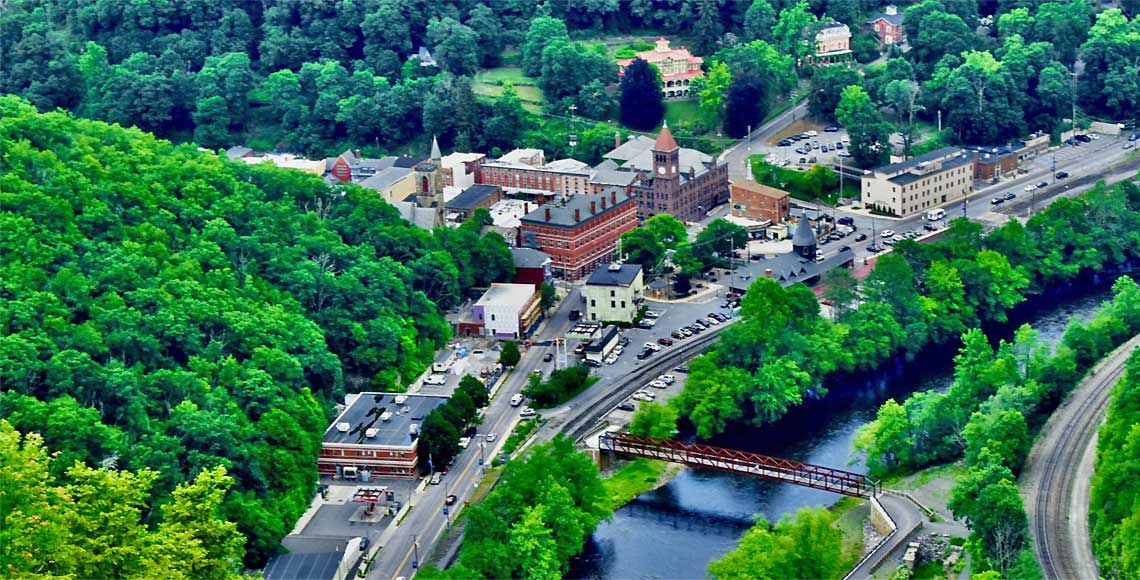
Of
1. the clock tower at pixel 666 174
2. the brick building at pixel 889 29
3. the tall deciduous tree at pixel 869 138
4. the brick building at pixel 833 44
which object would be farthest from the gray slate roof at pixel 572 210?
the brick building at pixel 889 29

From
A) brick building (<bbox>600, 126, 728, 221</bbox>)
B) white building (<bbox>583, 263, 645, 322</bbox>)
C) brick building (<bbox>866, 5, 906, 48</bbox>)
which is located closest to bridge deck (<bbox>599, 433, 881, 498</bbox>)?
white building (<bbox>583, 263, 645, 322</bbox>)

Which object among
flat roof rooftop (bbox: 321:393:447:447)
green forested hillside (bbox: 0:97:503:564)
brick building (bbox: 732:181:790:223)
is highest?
green forested hillside (bbox: 0:97:503:564)

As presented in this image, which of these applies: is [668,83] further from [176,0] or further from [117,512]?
[117,512]

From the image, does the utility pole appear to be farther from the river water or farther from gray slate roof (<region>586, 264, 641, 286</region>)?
gray slate roof (<region>586, 264, 641, 286</region>)

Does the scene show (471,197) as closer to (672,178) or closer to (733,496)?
(672,178)

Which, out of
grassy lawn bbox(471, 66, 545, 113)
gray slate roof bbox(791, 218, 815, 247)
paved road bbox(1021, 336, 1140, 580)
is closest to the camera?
→ paved road bbox(1021, 336, 1140, 580)
